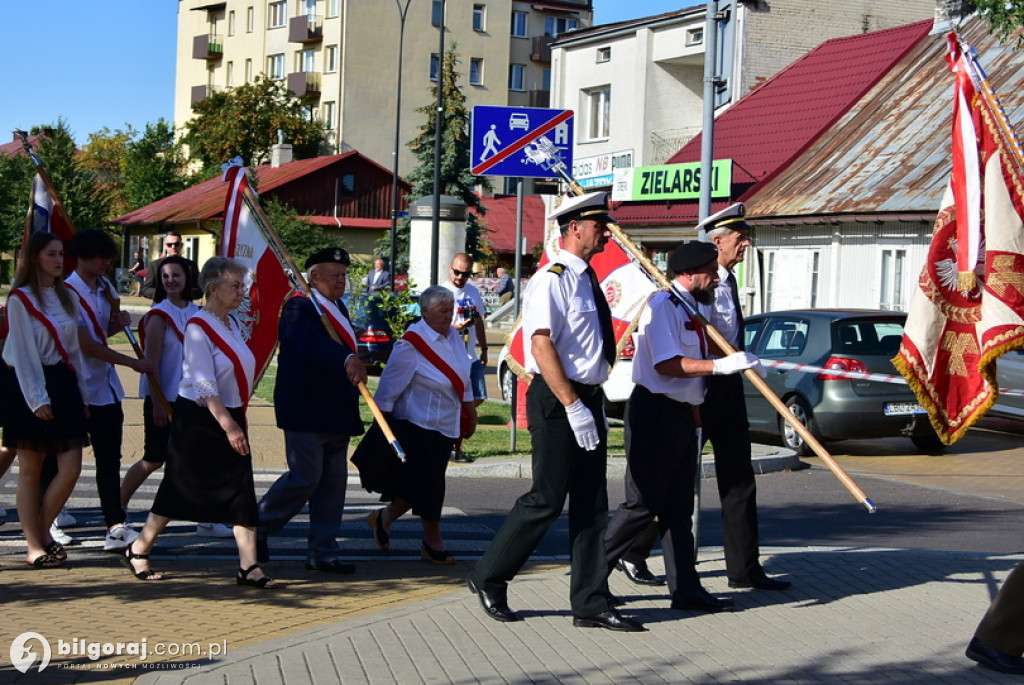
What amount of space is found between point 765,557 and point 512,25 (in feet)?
230

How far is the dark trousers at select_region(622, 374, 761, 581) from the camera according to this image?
7207 millimetres

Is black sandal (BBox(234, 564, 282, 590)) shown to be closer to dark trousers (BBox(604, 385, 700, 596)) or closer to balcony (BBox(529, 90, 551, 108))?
dark trousers (BBox(604, 385, 700, 596))

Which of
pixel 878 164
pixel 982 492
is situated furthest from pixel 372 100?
pixel 982 492

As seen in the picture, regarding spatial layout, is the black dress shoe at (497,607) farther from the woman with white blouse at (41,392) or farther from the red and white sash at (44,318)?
the red and white sash at (44,318)

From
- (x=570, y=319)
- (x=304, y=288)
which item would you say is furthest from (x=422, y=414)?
(x=570, y=319)

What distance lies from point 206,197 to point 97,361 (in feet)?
181

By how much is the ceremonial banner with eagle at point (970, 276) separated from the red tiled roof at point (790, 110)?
2362 centimetres

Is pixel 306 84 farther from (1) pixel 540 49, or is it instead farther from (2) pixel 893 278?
(2) pixel 893 278

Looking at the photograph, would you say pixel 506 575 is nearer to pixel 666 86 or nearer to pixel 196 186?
pixel 666 86

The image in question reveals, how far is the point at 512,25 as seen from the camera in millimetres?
75750

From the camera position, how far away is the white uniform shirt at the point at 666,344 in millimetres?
6641

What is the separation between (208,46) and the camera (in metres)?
78.9

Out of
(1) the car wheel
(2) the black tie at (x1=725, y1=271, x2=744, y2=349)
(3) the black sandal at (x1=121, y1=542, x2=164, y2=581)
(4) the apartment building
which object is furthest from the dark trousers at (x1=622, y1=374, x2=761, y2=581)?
(4) the apartment building

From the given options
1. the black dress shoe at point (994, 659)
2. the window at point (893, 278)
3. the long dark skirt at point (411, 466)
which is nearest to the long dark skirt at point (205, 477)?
the long dark skirt at point (411, 466)
